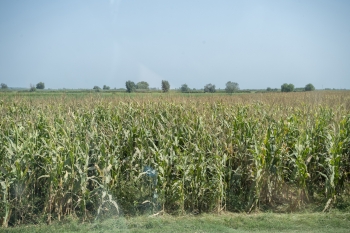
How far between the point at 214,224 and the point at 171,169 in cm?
143

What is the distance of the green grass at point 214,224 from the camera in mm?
5930

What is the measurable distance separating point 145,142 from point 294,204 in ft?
11.6

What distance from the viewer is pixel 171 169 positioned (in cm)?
695

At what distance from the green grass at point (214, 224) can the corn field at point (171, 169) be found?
302mm

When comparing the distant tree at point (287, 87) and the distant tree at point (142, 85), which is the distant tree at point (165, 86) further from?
the distant tree at point (287, 87)

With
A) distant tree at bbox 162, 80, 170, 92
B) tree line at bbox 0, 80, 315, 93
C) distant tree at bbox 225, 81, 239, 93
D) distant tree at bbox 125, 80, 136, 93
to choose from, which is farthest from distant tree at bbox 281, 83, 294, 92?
distant tree at bbox 162, 80, 170, 92

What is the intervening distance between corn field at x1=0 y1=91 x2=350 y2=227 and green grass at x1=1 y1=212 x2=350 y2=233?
30 centimetres

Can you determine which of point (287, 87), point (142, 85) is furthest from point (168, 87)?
point (287, 87)

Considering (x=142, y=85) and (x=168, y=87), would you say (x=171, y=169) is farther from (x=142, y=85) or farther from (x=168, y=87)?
(x=142, y=85)

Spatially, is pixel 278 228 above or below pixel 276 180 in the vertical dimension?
below

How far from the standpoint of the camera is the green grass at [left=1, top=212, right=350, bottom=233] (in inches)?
233

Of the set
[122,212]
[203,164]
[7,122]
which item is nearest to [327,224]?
[203,164]

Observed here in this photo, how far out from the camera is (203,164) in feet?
22.6

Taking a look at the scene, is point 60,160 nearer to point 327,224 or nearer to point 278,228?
point 278,228
